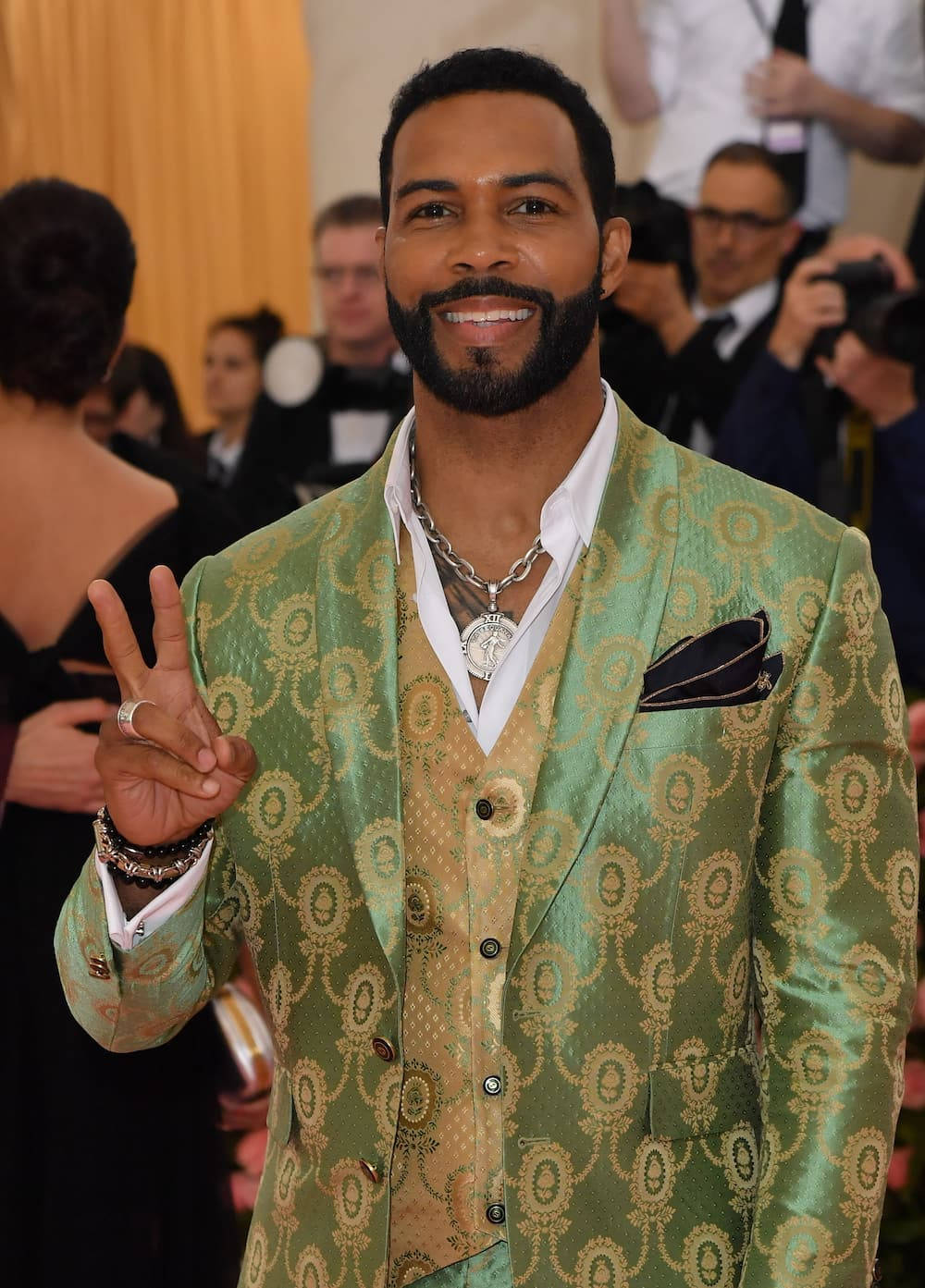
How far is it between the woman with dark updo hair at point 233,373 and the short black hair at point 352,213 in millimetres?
436

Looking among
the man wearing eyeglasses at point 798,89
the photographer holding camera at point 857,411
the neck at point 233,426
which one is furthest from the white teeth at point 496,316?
the neck at point 233,426

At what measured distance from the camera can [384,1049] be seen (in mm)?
1433

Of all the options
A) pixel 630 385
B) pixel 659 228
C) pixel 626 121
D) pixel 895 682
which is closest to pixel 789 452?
pixel 630 385

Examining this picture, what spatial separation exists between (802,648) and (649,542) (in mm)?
161

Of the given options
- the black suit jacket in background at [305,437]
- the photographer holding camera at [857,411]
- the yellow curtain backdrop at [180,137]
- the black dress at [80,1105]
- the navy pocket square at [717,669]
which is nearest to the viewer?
the navy pocket square at [717,669]

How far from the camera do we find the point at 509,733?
4.76 feet

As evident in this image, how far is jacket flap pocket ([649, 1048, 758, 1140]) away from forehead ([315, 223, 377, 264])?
2.79 metres

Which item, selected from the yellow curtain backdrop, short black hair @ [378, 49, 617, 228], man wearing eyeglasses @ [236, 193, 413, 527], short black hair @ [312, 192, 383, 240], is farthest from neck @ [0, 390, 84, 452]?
the yellow curtain backdrop

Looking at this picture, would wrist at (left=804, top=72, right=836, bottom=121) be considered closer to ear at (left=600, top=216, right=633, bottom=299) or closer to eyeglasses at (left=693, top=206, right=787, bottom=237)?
eyeglasses at (left=693, top=206, right=787, bottom=237)

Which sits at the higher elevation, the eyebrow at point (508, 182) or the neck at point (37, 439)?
the eyebrow at point (508, 182)

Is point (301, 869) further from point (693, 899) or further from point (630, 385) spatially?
point (630, 385)

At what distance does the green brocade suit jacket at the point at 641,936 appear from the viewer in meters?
1.42

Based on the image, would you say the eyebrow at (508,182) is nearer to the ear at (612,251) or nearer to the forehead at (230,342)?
the ear at (612,251)

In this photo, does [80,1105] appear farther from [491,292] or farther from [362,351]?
[362,351]
